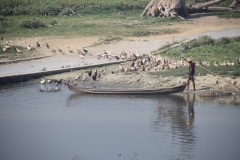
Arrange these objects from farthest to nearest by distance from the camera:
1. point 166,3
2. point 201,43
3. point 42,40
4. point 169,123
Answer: point 166,3 < point 42,40 < point 201,43 < point 169,123

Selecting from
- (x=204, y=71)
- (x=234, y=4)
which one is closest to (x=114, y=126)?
(x=204, y=71)

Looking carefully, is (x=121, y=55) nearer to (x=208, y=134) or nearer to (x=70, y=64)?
(x=70, y=64)

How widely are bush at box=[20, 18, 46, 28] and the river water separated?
11331 millimetres

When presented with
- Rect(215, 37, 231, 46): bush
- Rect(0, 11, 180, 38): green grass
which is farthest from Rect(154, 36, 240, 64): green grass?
Rect(0, 11, 180, 38): green grass

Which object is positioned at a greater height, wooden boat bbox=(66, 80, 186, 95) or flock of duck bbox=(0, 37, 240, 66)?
flock of duck bbox=(0, 37, 240, 66)

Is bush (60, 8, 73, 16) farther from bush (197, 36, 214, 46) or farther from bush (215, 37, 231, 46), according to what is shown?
bush (215, 37, 231, 46)

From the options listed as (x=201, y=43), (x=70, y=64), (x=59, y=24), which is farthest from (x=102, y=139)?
(x=59, y=24)

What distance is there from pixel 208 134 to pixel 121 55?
38.5ft

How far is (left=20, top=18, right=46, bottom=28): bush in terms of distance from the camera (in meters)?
37.7

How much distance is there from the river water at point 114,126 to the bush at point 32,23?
37.2 ft

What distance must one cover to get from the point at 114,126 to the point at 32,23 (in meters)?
18.2

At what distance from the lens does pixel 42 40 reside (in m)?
35.0

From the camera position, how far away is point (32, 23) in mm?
37656

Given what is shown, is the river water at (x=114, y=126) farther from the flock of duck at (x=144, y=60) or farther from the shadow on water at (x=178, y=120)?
the flock of duck at (x=144, y=60)
